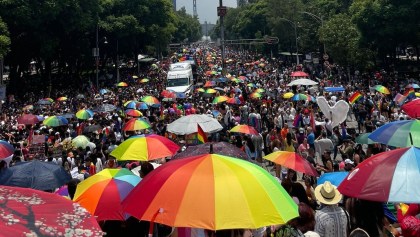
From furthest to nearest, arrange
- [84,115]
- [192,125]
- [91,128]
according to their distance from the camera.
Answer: [84,115], [91,128], [192,125]

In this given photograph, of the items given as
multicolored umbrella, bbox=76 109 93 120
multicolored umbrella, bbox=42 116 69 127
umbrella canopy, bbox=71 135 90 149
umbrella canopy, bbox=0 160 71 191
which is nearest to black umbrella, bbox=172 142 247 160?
umbrella canopy, bbox=0 160 71 191

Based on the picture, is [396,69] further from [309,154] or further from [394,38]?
[309,154]

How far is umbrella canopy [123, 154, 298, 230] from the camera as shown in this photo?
358 centimetres

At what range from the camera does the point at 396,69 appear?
40719 millimetres

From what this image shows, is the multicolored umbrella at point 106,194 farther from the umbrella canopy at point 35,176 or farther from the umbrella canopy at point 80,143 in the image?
the umbrella canopy at point 80,143

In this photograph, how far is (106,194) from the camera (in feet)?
18.0

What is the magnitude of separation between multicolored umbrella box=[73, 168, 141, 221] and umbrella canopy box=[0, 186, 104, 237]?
1932mm

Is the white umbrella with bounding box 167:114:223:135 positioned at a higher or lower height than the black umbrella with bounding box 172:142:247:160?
lower

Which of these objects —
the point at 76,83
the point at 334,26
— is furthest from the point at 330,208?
the point at 76,83

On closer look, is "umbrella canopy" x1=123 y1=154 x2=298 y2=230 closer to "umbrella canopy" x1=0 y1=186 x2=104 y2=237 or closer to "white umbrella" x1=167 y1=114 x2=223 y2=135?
"umbrella canopy" x1=0 y1=186 x2=104 y2=237

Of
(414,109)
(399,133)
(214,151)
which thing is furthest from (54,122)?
(399,133)

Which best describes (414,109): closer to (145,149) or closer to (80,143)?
(145,149)

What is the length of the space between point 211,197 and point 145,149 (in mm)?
4969

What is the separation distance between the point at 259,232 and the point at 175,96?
2189cm
